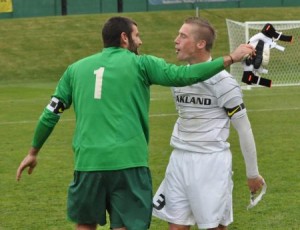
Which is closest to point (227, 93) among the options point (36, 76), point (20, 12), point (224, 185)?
point (224, 185)

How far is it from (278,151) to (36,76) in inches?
894

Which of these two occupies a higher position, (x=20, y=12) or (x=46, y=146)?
(x=46, y=146)

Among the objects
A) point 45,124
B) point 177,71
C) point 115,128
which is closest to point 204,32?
point 177,71

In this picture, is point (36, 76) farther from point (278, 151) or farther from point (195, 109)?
point (195, 109)

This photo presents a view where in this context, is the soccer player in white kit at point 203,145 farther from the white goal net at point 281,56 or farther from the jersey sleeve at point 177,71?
the white goal net at point 281,56

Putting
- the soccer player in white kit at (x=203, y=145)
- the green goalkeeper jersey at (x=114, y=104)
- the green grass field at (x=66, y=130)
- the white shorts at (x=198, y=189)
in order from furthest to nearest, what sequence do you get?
the green grass field at (x=66, y=130) → the white shorts at (x=198, y=189) → the soccer player in white kit at (x=203, y=145) → the green goalkeeper jersey at (x=114, y=104)

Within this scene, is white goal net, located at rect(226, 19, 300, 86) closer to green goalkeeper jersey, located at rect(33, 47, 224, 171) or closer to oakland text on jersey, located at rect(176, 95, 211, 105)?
oakland text on jersey, located at rect(176, 95, 211, 105)

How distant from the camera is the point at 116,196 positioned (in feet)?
17.0

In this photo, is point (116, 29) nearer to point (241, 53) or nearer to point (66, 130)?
point (241, 53)

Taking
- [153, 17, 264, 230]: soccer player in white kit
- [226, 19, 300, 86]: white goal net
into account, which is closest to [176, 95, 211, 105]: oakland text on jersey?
[153, 17, 264, 230]: soccer player in white kit

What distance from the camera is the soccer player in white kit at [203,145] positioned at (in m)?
5.53

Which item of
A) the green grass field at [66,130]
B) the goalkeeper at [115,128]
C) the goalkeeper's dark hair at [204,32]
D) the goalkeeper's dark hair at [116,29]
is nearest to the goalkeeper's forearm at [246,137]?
the goalkeeper's dark hair at [204,32]

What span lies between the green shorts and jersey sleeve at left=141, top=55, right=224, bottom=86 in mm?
592

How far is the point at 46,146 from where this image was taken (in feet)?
47.3
